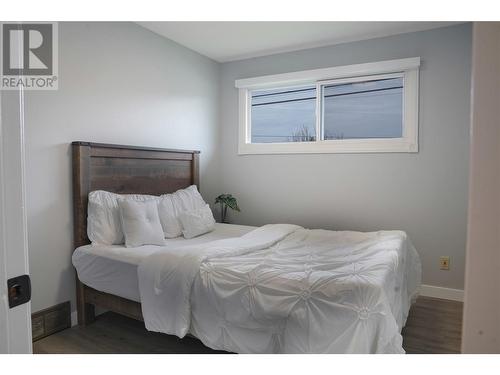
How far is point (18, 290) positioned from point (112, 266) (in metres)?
1.83

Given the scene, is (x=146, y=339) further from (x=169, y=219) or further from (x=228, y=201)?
(x=228, y=201)

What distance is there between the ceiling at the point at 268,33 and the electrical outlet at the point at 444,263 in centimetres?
213

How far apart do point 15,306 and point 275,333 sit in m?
1.38

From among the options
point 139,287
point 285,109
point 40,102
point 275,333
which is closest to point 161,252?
point 139,287

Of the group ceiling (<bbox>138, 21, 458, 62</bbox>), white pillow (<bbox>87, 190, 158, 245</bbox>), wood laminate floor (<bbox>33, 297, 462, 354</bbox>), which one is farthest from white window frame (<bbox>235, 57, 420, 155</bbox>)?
white pillow (<bbox>87, 190, 158, 245</bbox>)

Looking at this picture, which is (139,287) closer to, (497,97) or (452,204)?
(497,97)

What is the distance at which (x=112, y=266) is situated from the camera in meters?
2.49

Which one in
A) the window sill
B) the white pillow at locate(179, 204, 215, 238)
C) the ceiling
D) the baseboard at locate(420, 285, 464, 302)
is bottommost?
the baseboard at locate(420, 285, 464, 302)

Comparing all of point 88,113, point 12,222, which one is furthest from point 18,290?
point 88,113

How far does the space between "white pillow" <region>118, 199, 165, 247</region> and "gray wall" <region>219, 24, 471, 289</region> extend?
5.27 ft

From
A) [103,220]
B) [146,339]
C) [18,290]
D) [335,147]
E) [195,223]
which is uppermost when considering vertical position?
[335,147]

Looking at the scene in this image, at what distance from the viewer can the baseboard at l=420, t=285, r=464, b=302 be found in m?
3.30

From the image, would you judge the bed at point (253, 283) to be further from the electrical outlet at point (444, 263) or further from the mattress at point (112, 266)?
the electrical outlet at point (444, 263)

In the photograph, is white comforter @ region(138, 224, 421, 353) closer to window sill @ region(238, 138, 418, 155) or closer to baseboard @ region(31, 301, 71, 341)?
baseboard @ region(31, 301, 71, 341)
